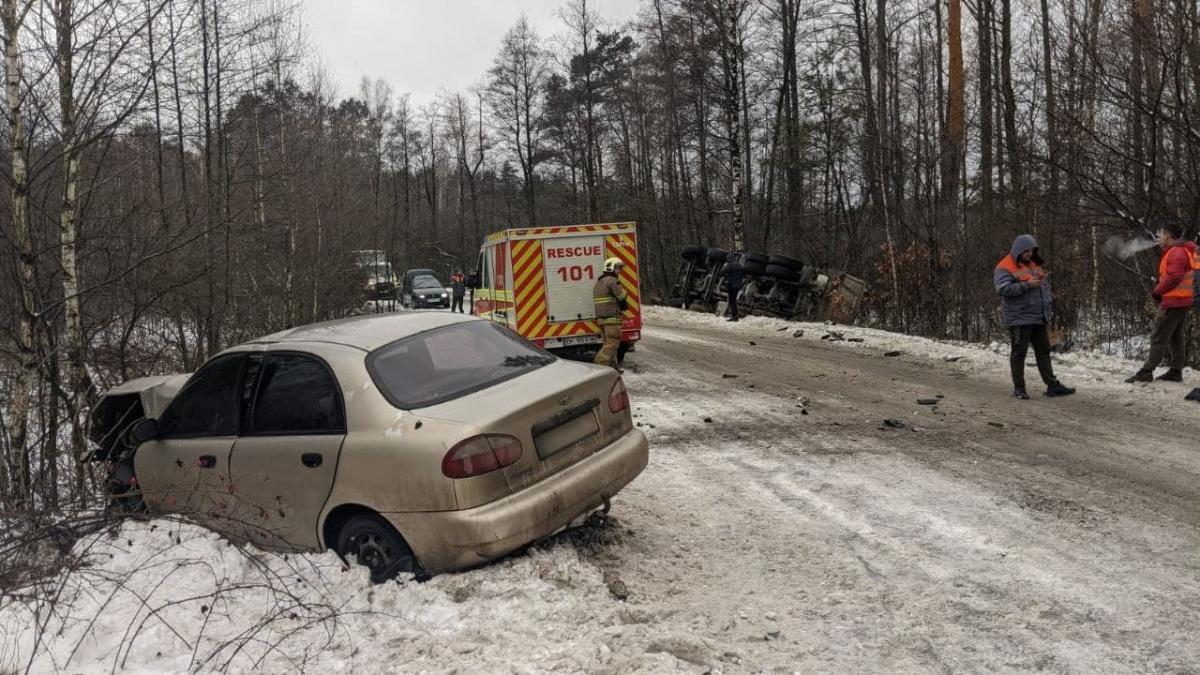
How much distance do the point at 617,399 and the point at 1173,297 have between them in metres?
7.24

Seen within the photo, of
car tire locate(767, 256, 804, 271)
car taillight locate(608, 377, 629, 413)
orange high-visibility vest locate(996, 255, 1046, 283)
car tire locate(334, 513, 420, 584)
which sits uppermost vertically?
car tire locate(767, 256, 804, 271)

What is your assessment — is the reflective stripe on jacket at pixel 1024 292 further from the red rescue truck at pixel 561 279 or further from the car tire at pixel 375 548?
the car tire at pixel 375 548

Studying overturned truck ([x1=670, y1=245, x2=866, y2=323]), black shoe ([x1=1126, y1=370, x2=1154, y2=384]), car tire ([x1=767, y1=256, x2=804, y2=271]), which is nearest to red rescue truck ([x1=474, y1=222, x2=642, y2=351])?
black shoe ([x1=1126, y1=370, x2=1154, y2=384])

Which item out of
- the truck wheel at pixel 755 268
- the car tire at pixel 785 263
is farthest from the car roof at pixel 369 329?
the car tire at pixel 785 263

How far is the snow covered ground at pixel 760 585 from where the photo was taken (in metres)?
3.26

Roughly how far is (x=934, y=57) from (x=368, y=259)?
20.7 m

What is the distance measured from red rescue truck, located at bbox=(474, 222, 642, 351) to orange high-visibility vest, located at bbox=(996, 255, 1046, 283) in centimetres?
534

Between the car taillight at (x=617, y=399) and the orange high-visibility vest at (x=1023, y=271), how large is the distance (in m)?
5.56

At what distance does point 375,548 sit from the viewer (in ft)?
13.1

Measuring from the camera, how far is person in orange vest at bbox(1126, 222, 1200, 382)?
8383 mm

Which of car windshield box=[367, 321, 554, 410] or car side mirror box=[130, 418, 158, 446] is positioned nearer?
car windshield box=[367, 321, 554, 410]

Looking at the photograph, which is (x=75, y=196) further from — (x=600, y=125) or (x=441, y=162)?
(x=441, y=162)

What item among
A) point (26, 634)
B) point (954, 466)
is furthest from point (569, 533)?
point (954, 466)

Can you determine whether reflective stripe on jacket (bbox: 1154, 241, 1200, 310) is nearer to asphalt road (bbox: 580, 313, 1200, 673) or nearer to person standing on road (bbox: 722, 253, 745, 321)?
asphalt road (bbox: 580, 313, 1200, 673)
